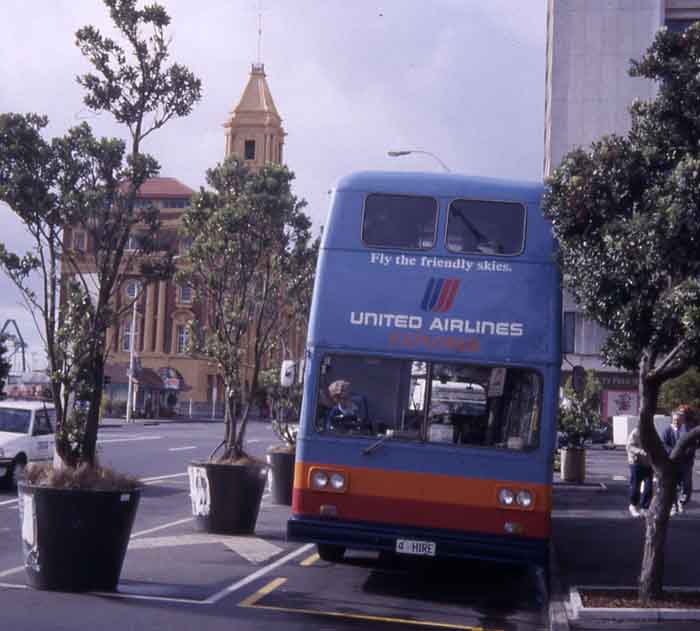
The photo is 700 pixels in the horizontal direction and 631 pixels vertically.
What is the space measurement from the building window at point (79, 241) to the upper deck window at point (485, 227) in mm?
3821

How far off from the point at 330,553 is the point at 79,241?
14.9 ft

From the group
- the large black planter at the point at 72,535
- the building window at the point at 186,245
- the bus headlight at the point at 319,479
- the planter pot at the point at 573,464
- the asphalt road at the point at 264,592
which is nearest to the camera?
the asphalt road at the point at 264,592

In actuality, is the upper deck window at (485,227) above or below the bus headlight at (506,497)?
above

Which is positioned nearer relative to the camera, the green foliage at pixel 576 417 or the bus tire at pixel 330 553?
the bus tire at pixel 330 553

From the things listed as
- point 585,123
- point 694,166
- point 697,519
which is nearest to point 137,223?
point 694,166

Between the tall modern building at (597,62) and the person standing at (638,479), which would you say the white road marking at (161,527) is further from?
the tall modern building at (597,62)

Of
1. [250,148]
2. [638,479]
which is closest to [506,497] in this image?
[638,479]

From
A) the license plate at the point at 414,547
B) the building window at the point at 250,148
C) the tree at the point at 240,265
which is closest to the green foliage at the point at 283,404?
the tree at the point at 240,265

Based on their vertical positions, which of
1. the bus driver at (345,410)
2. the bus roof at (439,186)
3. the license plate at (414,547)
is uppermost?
the bus roof at (439,186)

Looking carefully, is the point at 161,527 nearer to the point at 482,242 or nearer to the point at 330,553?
the point at 330,553

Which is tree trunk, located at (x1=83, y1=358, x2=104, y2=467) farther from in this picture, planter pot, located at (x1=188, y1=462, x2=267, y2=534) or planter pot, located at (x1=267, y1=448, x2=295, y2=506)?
planter pot, located at (x1=267, y1=448, x2=295, y2=506)

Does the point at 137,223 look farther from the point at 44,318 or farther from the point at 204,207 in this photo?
the point at 204,207

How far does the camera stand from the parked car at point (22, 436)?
21.8m

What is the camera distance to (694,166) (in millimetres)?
9773
